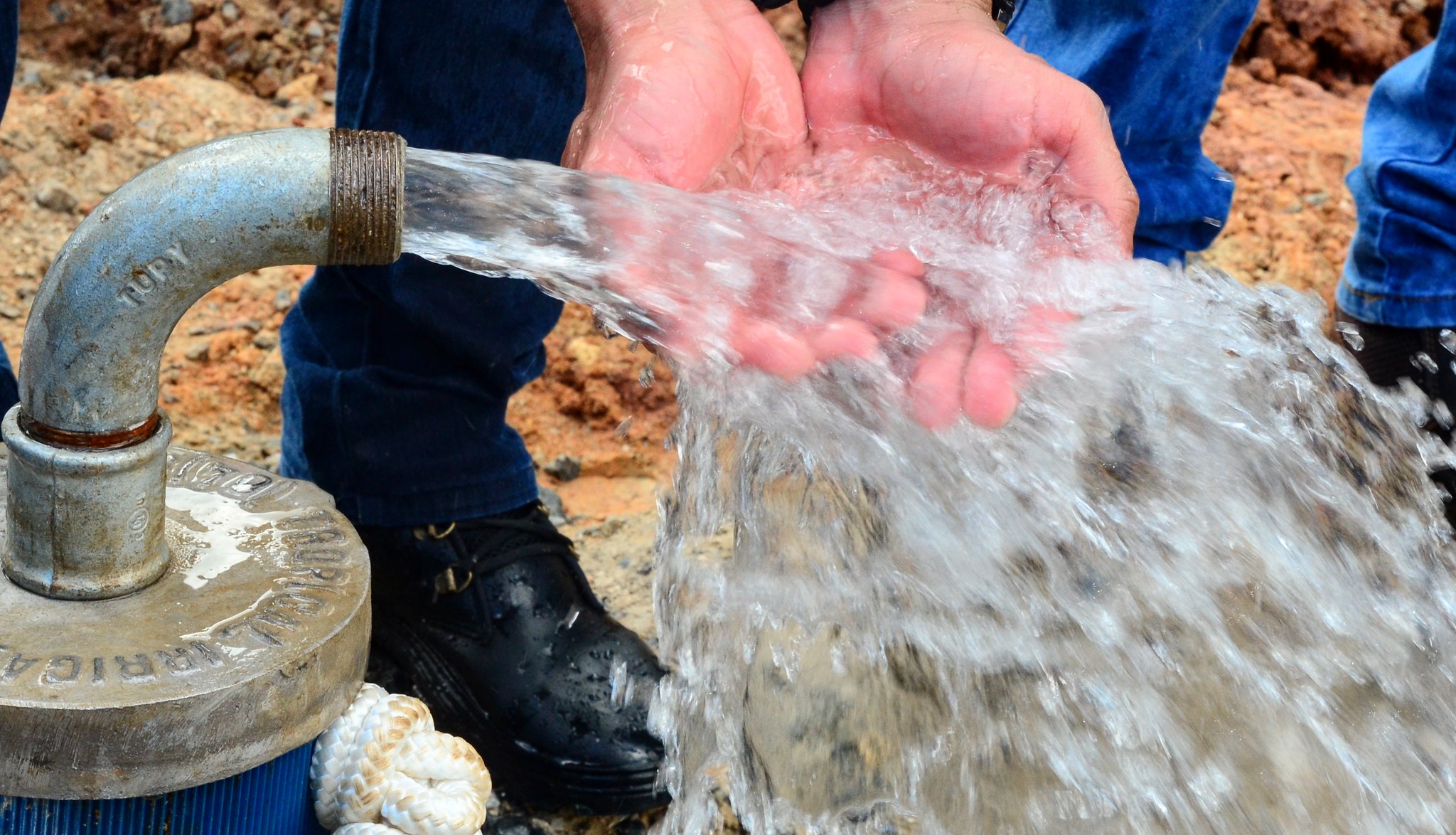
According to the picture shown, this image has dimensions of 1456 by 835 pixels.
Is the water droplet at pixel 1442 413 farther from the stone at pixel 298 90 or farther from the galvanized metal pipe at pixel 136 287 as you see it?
the stone at pixel 298 90

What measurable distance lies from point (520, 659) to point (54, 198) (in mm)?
1788

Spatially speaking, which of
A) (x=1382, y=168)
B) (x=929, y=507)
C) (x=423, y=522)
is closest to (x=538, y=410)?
(x=423, y=522)

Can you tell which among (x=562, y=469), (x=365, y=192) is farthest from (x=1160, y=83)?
(x=365, y=192)

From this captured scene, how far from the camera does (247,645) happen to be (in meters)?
0.96

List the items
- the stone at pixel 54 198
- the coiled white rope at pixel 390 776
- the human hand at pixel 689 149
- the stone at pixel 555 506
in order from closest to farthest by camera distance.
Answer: the coiled white rope at pixel 390 776 → the human hand at pixel 689 149 → the stone at pixel 555 506 → the stone at pixel 54 198

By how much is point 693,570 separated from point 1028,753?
0.45 meters

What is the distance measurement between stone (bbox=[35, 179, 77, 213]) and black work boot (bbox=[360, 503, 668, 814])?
156 cm

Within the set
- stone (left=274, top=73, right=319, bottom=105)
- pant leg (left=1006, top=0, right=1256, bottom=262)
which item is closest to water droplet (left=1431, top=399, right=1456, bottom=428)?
pant leg (left=1006, top=0, right=1256, bottom=262)

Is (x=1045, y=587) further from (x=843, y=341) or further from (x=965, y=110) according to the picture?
(x=965, y=110)

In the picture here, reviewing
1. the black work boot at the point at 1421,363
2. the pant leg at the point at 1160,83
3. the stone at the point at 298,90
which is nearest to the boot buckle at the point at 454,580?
the pant leg at the point at 1160,83

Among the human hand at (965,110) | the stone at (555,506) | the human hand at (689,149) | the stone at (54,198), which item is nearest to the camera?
the human hand at (689,149)

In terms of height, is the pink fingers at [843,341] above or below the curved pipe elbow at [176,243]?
Answer: below

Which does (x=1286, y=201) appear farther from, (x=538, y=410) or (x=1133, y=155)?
(x=538, y=410)

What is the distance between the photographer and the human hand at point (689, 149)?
120 centimetres
